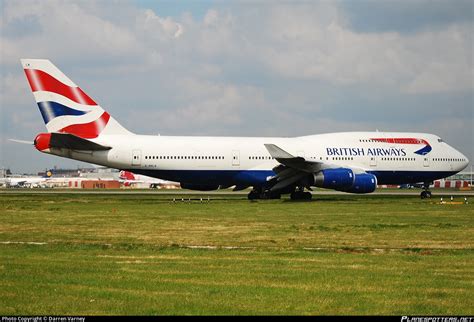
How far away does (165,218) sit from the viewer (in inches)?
1109

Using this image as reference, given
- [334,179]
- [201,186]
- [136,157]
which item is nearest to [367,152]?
[334,179]

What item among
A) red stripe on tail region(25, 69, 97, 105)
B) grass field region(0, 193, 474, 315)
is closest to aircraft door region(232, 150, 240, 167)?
red stripe on tail region(25, 69, 97, 105)

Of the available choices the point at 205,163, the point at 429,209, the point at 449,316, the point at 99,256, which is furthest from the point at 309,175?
the point at 449,316

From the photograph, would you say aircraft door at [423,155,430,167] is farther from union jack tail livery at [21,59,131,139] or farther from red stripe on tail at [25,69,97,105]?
red stripe on tail at [25,69,97,105]

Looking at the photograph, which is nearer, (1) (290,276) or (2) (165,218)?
(1) (290,276)

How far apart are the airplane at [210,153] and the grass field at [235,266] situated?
15.6 meters

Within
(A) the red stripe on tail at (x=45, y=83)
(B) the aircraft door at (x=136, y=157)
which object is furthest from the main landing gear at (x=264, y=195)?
(A) the red stripe on tail at (x=45, y=83)

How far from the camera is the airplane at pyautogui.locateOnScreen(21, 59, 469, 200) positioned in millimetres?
42656

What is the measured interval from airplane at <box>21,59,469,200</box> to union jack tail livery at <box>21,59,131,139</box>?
2.4 inches

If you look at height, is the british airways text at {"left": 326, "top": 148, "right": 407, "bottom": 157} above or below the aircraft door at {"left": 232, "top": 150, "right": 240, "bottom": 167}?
above

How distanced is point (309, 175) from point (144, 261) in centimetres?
2925

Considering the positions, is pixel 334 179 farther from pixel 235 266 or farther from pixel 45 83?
pixel 235 266

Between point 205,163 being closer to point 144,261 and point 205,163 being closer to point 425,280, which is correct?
point 144,261

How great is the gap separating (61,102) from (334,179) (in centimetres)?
1724
